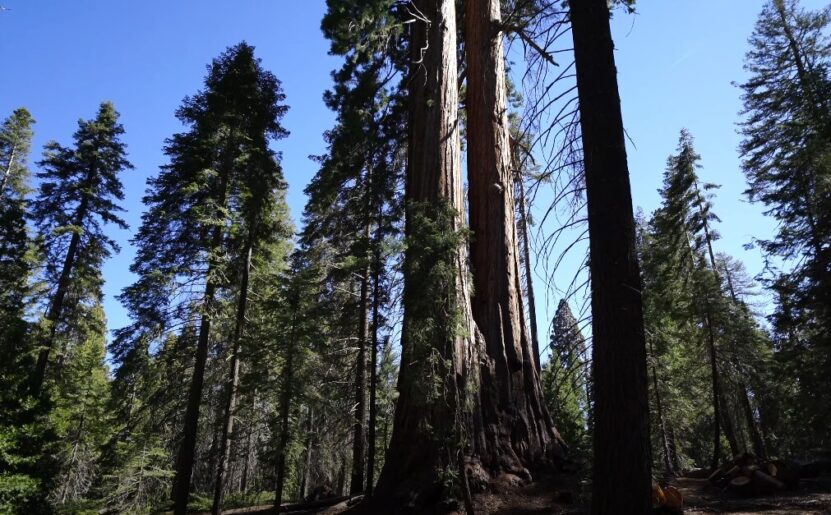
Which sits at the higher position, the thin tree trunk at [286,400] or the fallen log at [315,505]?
the thin tree trunk at [286,400]

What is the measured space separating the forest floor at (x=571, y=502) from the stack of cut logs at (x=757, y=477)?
243 mm

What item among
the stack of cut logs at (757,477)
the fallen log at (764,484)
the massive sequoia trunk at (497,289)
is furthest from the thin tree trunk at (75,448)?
the fallen log at (764,484)

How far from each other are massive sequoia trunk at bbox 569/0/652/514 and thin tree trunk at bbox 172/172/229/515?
12.5m

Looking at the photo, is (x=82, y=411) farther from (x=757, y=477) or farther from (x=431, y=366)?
(x=757, y=477)

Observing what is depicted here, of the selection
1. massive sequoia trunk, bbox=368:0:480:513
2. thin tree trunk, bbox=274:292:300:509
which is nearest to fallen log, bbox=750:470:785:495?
massive sequoia trunk, bbox=368:0:480:513

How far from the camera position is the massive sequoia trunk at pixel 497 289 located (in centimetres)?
731

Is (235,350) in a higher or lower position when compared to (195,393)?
higher

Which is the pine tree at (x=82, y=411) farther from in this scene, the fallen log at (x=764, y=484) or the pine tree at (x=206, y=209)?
the fallen log at (x=764, y=484)

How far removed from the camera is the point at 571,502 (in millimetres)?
6242

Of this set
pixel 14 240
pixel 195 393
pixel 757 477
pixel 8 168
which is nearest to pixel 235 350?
pixel 195 393

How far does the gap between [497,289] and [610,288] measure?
4955 millimetres

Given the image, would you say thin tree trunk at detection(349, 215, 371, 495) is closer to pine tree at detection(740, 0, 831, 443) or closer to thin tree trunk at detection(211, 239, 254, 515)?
thin tree trunk at detection(211, 239, 254, 515)

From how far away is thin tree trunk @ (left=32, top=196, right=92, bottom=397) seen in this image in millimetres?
17703

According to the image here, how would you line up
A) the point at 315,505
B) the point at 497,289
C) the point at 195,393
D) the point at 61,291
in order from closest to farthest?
the point at 497,289 → the point at 195,393 → the point at 315,505 → the point at 61,291
